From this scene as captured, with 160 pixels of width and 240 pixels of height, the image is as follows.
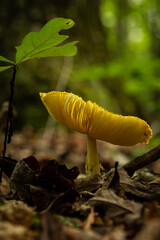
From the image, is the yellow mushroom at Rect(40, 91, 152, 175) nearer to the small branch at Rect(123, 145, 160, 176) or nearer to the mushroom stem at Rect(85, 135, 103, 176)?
the mushroom stem at Rect(85, 135, 103, 176)

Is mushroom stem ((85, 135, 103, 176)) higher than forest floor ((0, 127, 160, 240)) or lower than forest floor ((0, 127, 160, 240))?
higher

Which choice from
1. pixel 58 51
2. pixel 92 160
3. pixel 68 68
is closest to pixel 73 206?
pixel 92 160

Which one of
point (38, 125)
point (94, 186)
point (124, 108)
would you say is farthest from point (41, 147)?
point (124, 108)

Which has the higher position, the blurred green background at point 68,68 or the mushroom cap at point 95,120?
the blurred green background at point 68,68

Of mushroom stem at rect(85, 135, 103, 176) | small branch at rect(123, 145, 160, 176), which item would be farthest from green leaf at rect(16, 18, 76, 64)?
small branch at rect(123, 145, 160, 176)

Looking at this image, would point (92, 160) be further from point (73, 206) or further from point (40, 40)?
point (40, 40)

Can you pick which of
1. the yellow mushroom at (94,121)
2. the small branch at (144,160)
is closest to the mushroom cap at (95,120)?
the yellow mushroom at (94,121)

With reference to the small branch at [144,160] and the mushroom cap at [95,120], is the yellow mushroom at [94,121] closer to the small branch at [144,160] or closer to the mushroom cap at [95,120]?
the mushroom cap at [95,120]
